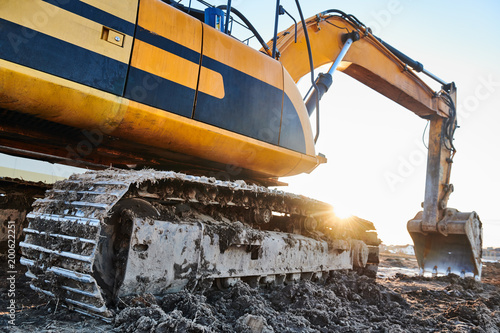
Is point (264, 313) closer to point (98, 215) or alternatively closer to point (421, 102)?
point (98, 215)

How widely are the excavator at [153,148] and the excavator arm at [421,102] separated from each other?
1.52 metres

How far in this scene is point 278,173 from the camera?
12.8ft

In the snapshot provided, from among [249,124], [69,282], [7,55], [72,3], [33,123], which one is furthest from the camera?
[249,124]

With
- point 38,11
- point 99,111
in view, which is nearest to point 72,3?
point 38,11

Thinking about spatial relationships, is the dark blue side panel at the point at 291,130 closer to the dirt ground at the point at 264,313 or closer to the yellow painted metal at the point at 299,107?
the yellow painted metal at the point at 299,107

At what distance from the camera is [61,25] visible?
2438 mm

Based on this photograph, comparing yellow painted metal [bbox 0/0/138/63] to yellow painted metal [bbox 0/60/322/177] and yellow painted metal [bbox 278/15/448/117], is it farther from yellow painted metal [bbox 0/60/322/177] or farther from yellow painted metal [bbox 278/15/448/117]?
yellow painted metal [bbox 278/15/448/117]

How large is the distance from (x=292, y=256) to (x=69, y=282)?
6.80 ft

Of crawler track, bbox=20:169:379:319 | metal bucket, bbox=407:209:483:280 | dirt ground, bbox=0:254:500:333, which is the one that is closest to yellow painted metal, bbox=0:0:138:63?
crawler track, bbox=20:169:379:319

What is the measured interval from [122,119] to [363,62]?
5006 mm

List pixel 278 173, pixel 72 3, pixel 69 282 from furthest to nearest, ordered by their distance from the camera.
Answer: pixel 278 173
pixel 72 3
pixel 69 282

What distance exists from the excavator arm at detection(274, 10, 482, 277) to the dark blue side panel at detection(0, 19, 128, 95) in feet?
9.67

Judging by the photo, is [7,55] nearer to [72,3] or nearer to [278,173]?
[72,3]

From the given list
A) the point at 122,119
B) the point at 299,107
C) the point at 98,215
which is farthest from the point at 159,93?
→ the point at 299,107
